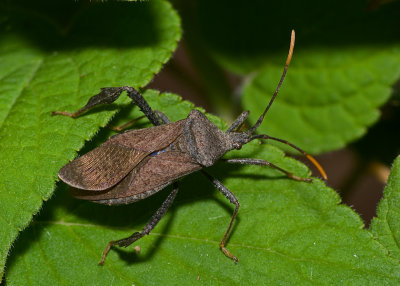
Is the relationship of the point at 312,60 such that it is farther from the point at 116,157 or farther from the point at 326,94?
Result: the point at 116,157

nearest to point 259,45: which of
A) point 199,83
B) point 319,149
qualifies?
point 199,83

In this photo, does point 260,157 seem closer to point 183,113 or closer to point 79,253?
point 183,113

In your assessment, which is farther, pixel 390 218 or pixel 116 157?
pixel 116 157

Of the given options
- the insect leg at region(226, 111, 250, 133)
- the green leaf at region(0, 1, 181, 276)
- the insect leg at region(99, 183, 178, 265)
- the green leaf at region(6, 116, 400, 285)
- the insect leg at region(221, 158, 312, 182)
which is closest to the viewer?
the green leaf at region(0, 1, 181, 276)

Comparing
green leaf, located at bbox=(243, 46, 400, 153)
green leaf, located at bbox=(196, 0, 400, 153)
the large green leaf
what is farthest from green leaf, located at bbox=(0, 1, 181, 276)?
green leaf, located at bbox=(243, 46, 400, 153)

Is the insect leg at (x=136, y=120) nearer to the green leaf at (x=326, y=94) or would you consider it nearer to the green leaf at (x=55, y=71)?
the green leaf at (x=55, y=71)

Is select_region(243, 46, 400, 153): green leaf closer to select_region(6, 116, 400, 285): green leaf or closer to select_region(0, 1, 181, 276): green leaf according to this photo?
select_region(6, 116, 400, 285): green leaf

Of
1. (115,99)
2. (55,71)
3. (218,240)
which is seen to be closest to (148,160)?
(115,99)

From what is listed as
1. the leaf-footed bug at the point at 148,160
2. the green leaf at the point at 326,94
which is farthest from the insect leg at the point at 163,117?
the green leaf at the point at 326,94
